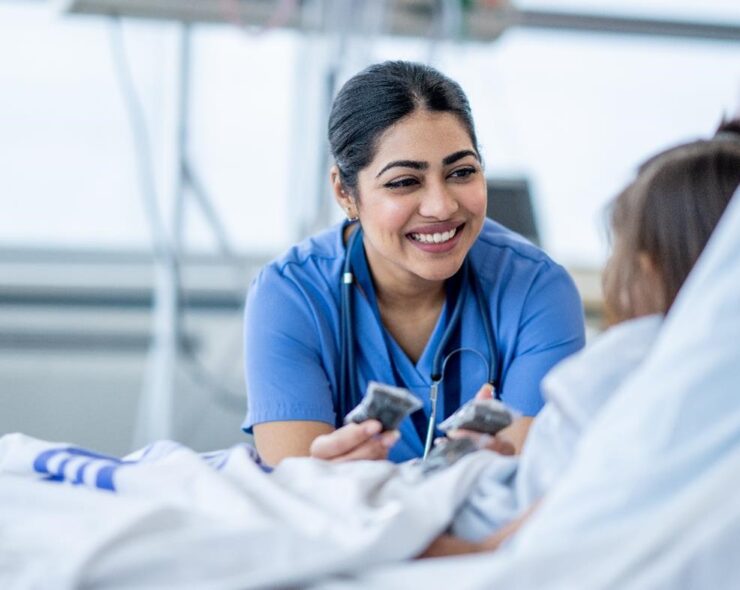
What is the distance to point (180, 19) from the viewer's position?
3.46m

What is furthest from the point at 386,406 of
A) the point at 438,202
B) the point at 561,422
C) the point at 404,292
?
the point at 404,292

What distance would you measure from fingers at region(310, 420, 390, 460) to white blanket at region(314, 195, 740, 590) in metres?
0.40

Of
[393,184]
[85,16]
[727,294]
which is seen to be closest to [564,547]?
[727,294]

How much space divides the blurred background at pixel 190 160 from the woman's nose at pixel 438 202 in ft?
6.81

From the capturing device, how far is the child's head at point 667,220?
117 centimetres

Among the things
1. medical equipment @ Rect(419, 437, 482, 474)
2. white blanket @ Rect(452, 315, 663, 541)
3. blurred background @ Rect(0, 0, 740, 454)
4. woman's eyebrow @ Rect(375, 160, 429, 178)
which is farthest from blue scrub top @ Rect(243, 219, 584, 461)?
blurred background @ Rect(0, 0, 740, 454)

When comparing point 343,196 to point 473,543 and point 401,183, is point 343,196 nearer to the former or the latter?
point 401,183

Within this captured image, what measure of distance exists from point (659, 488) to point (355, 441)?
0.50 m

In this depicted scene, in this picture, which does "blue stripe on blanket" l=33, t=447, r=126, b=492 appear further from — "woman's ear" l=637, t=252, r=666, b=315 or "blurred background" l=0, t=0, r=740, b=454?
"blurred background" l=0, t=0, r=740, b=454

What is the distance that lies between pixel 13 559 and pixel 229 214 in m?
3.58

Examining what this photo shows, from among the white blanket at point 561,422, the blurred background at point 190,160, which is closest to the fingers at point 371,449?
the white blanket at point 561,422

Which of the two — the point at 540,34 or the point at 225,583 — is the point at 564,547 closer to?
the point at 225,583

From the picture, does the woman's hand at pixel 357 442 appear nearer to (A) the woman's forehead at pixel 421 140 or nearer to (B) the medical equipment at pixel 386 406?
(B) the medical equipment at pixel 386 406

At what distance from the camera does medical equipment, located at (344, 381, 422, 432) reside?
137 centimetres
